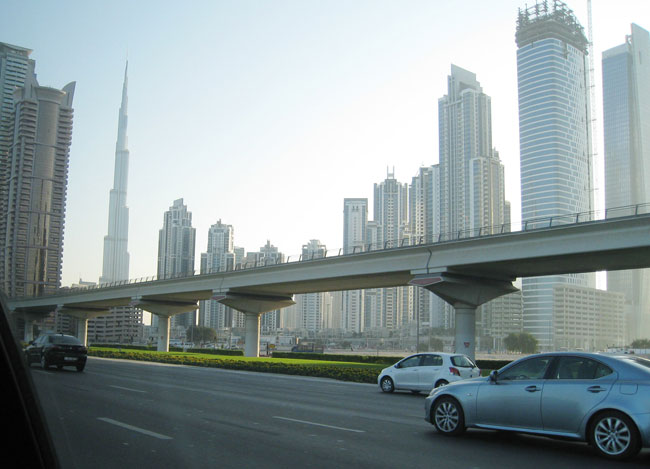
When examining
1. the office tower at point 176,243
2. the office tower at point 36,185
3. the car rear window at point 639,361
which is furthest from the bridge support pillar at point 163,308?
the office tower at point 36,185

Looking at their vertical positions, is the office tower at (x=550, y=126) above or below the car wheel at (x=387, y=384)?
above

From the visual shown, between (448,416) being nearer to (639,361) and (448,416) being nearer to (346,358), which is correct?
(639,361)

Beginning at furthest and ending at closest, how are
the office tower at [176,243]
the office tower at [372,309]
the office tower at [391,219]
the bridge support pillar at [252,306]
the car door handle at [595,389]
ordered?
the office tower at [372,309] < the office tower at [391,219] < the office tower at [176,243] < the bridge support pillar at [252,306] < the car door handle at [595,389]

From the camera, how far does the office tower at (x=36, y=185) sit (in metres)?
4.43

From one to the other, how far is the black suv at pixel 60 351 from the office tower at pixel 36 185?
21066mm

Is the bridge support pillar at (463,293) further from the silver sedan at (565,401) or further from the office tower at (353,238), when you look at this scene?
the office tower at (353,238)

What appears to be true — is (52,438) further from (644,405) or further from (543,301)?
(543,301)

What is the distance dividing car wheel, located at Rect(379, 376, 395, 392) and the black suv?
1282 cm

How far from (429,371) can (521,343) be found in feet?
405

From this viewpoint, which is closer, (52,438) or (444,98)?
(52,438)

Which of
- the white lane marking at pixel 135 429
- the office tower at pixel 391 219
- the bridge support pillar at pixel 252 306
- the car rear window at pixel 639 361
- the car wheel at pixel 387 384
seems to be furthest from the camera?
the office tower at pixel 391 219

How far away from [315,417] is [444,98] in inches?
6589

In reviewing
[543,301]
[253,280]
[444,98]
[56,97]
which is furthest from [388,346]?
[56,97]

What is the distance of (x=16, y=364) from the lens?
301 centimetres
